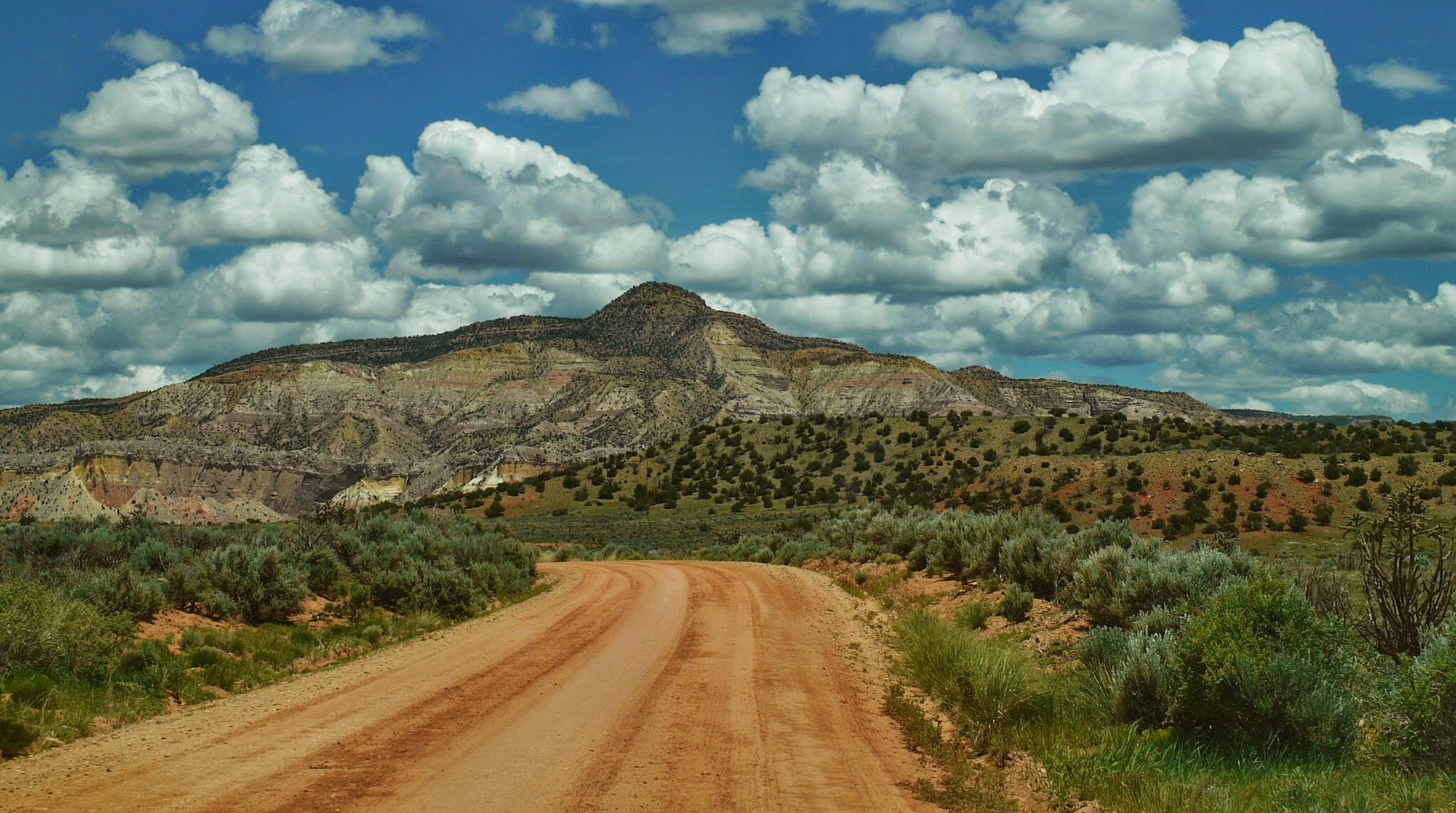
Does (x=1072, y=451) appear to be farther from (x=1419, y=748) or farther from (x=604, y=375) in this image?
(x=604, y=375)

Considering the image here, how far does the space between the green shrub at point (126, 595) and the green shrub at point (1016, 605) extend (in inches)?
489

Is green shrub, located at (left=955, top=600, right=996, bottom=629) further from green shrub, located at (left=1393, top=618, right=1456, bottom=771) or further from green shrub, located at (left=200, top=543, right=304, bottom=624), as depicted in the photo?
green shrub, located at (left=200, top=543, right=304, bottom=624)

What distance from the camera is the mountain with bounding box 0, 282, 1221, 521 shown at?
98.0m

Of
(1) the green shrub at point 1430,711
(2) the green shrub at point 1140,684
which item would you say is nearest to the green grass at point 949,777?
(2) the green shrub at point 1140,684

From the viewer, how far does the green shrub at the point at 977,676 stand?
34.8 ft

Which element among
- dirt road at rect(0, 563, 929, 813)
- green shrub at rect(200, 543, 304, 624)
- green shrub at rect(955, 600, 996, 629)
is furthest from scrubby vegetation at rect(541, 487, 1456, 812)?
green shrub at rect(200, 543, 304, 624)

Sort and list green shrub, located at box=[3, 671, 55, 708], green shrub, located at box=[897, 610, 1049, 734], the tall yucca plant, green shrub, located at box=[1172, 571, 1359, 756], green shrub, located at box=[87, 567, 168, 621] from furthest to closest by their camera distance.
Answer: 1. green shrub, located at box=[87, 567, 168, 621]
2. the tall yucca plant
3. green shrub, located at box=[897, 610, 1049, 734]
4. green shrub, located at box=[3, 671, 55, 708]
5. green shrub, located at box=[1172, 571, 1359, 756]

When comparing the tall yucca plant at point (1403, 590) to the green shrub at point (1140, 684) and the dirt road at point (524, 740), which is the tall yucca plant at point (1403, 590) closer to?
the green shrub at point (1140, 684)

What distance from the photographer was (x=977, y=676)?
1121cm

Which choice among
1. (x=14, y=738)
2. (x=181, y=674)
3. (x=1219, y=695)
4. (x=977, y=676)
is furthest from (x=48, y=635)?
(x=1219, y=695)

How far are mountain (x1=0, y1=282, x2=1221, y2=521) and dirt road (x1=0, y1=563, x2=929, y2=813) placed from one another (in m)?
72.5

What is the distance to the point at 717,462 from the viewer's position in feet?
282

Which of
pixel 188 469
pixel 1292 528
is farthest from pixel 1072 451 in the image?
pixel 188 469

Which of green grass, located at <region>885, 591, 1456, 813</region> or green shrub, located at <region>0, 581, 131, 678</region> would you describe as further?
green shrub, located at <region>0, 581, 131, 678</region>
